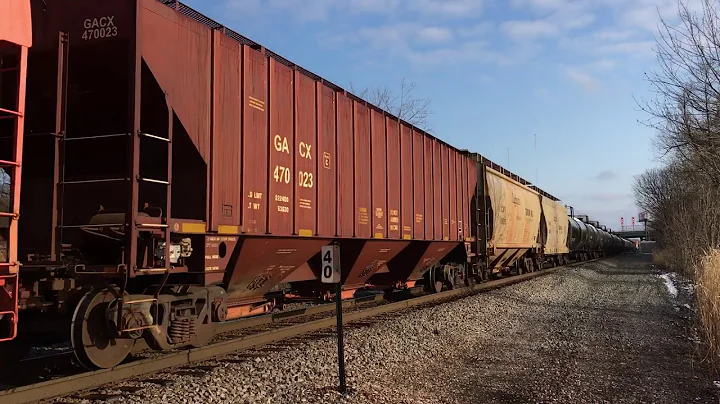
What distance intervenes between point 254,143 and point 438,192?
7605mm

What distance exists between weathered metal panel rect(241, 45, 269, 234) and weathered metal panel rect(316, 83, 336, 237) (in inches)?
58.3

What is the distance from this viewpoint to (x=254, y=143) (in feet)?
25.5

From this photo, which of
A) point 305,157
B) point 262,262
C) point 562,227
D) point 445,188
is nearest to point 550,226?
point 562,227

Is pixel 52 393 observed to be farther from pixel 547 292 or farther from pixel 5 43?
pixel 547 292

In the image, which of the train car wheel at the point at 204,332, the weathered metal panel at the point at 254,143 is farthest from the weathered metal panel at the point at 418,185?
the train car wheel at the point at 204,332

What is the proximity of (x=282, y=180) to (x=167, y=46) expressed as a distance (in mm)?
2680

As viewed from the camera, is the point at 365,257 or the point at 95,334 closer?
the point at 95,334

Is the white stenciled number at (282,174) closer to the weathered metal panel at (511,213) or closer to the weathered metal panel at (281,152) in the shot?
the weathered metal panel at (281,152)

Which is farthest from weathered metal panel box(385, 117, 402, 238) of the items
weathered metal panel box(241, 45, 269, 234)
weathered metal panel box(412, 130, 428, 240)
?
weathered metal panel box(241, 45, 269, 234)

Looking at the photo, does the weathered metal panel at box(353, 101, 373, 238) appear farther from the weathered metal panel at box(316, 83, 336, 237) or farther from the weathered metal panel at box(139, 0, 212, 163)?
the weathered metal panel at box(139, 0, 212, 163)

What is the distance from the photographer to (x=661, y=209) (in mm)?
42406

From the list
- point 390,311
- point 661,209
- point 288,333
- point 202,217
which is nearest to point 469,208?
point 390,311

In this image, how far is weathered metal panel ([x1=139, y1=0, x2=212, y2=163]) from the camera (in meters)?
6.20

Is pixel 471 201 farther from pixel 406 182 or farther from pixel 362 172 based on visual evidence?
pixel 362 172
